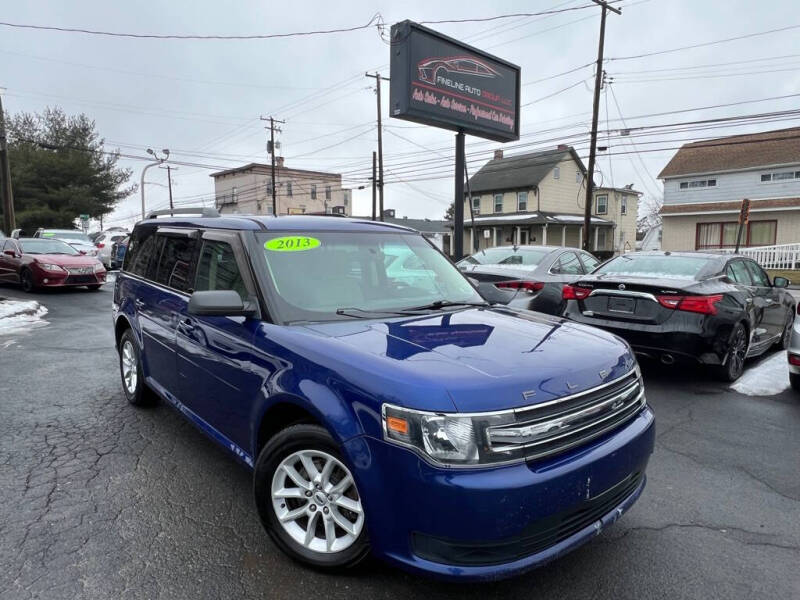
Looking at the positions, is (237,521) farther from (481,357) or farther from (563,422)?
(563,422)

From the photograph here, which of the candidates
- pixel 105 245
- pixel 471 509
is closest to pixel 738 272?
pixel 471 509

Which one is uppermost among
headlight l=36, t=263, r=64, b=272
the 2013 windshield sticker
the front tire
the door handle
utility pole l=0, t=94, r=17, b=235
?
utility pole l=0, t=94, r=17, b=235

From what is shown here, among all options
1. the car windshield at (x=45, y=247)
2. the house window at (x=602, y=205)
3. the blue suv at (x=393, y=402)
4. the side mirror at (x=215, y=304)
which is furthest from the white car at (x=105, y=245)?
the house window at (x=602, y=205)

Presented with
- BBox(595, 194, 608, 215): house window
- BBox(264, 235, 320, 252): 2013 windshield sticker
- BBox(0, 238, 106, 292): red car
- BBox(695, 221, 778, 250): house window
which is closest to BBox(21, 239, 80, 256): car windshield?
BBox(0, 238, 106, 292): red car

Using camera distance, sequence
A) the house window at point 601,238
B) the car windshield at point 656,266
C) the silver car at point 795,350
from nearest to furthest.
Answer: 1. the silver car at point 795,350
2. the car windshield at point 656,266
3. the house window at point 601,238

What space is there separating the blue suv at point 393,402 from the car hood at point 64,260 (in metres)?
11.9

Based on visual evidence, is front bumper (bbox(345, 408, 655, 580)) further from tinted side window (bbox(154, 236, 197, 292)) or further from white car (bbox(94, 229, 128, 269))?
white car (bbox(94, 229, 128, 269))

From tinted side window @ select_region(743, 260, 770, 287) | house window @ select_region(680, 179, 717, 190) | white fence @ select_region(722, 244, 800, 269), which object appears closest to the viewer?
tinted side window @ select_region(743, 260, 770, 287)

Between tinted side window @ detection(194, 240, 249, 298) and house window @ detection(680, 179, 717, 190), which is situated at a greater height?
house window @ detection(680, 179, 717, 190)

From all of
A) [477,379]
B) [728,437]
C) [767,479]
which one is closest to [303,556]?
[477,379]

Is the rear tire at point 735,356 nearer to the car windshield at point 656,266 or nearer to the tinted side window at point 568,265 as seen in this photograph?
the car windshield at point 656,266

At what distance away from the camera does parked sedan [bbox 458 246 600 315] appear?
740 cm

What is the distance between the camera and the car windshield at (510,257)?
26.6 feet

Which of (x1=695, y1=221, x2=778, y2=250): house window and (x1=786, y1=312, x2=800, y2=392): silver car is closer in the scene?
(x1=786, y1=312, x2=800, y2=392): silver car
